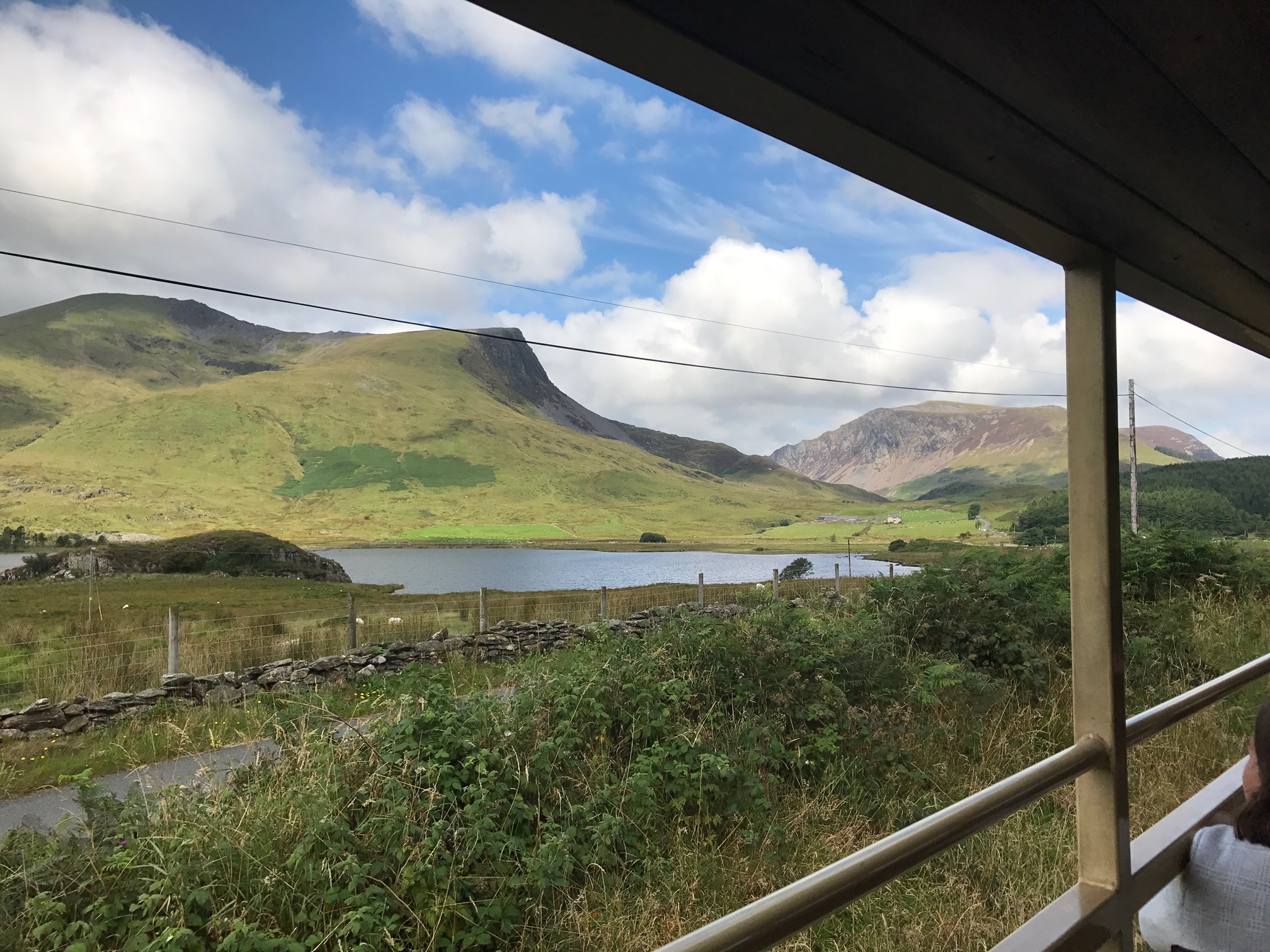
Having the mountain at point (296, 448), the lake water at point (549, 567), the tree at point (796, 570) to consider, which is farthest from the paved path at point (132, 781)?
the mountain at point (296, 448)

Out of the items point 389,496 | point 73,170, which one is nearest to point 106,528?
point 389,496

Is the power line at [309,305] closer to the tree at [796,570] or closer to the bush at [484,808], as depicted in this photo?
the bush at [484,808]

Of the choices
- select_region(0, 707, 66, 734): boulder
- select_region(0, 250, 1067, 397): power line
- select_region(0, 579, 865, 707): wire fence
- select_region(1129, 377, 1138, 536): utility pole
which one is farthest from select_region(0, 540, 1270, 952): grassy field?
select_region(1129, 377, 1138, 536): utility pole

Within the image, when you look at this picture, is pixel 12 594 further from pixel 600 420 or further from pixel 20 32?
pixel 600 420

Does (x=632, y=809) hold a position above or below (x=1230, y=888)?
below

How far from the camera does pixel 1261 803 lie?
1161 mm

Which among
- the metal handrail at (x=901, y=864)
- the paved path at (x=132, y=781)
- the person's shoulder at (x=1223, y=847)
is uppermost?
the metal handrail at (x=901, y=864)

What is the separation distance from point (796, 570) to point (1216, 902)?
16.9 metres

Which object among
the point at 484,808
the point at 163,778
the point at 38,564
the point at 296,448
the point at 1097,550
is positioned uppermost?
the point at 296,448

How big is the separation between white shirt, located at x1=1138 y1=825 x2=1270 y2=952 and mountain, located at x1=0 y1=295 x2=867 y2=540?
61.0 meters

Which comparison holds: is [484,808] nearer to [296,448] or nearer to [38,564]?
[38,564]

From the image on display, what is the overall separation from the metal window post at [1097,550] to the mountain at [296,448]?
2395 inches

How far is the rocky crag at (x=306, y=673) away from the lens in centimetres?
632

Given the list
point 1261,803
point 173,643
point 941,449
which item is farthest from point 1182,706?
point 941,449
